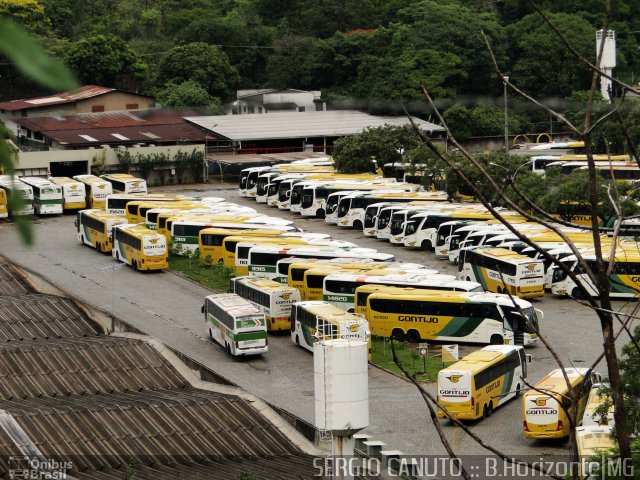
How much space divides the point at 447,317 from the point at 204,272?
31.2 ft

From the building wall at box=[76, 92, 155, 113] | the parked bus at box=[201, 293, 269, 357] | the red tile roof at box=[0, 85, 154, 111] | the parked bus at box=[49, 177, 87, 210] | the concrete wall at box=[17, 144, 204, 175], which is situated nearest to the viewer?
the parked bus at box=[201, 293, 269, 357]

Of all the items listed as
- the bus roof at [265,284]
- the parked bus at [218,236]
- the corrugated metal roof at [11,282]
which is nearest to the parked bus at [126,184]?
the parked bus at [218,236]

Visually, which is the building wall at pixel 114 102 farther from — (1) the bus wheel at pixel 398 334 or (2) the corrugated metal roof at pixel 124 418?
(1) the bus wheel at pixel 398 334

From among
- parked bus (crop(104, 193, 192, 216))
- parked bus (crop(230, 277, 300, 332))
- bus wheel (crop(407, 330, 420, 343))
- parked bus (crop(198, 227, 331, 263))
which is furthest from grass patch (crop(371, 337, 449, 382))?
parked bus (crop(104, 193, 192, 216))

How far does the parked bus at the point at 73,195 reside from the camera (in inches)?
1555

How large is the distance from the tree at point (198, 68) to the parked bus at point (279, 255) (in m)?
29.3

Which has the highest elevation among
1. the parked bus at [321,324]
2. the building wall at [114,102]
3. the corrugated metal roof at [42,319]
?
the building wall at [114,102]

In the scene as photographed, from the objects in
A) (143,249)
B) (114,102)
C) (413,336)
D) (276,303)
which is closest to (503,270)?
(413,336)

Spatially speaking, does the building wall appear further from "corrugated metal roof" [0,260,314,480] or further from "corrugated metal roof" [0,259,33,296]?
"corrugated metal roof" [0,260,314,480]

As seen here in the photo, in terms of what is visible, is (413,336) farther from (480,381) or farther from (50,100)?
(50,100)

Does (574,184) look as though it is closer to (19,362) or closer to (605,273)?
(19,362)

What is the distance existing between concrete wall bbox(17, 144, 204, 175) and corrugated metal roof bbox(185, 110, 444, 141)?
3.32m

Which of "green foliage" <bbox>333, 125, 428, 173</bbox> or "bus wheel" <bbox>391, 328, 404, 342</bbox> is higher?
"green foliage" <bbox>333, 125, 428, 173</bbox>

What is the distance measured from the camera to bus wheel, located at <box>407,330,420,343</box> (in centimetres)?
2344
